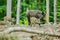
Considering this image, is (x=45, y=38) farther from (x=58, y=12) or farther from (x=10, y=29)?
(x=58, y=12)

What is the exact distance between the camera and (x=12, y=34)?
4066 mm

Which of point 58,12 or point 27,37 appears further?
point 58,12

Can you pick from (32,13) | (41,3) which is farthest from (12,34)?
(41,3)

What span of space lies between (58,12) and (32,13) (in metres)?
8.18

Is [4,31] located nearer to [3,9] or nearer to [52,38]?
[52,38]

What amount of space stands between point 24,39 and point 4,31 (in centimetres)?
46

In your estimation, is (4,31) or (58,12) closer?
(4,31)

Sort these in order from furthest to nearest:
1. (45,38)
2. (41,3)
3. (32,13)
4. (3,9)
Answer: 1. (41,3)
2. (3,9)
3. (32,13)
4. (45,38)

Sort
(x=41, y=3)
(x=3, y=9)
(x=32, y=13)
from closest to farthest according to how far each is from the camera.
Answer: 1. (x=32, y=13)
2. (x=3, y=9)
3. (x=41, y=3)

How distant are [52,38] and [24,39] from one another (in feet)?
2.03

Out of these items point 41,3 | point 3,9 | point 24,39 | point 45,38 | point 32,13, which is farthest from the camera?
point 41,3

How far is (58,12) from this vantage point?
1559 centimetres

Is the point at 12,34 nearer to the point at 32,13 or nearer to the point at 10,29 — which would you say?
the point at 10,29

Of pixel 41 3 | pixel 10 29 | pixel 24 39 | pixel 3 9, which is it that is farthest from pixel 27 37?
pixel 41 3
